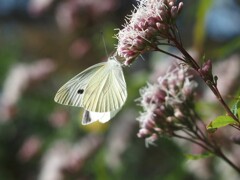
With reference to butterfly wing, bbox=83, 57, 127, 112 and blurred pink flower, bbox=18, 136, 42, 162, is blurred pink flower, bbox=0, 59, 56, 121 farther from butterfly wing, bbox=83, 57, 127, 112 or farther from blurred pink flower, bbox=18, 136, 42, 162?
butterfly wing, bbox=83, 57, 127, 112

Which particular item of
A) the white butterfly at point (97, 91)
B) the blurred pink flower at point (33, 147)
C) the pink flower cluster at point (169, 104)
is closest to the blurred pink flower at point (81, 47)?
the blurred pink flower at point (33, 147)

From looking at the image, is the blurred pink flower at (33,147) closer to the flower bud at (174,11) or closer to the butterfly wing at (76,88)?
the butterfly wing at (76,88)

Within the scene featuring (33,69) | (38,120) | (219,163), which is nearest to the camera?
(219,163)

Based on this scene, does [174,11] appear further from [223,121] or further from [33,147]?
[33,147]

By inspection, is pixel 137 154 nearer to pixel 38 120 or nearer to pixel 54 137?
pixel 54 137

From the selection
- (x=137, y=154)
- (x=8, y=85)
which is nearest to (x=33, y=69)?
(x=8, y=85)

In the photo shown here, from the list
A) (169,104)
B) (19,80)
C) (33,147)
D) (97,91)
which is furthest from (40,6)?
(169,104)
